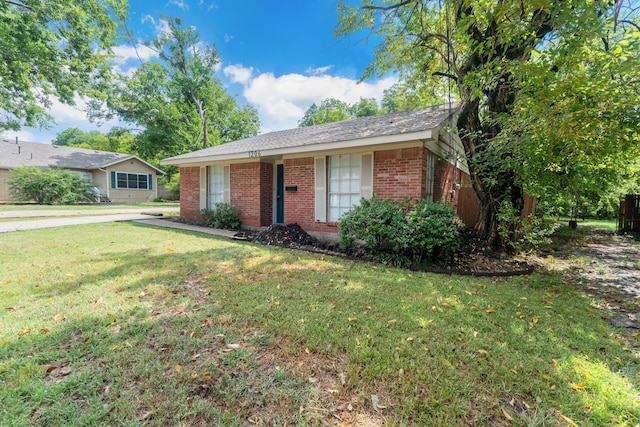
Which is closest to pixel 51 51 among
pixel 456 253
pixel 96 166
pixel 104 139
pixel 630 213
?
pixel 96 166

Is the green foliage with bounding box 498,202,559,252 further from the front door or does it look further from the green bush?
the green bush

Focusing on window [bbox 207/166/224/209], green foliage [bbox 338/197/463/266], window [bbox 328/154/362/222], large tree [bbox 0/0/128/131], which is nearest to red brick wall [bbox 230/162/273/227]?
window [bbox 207/166/224/209]

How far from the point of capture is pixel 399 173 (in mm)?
6848

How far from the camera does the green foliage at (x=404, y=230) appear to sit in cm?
540

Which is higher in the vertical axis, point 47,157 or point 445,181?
point 47,157

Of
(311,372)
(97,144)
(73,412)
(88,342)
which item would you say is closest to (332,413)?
(311,372)

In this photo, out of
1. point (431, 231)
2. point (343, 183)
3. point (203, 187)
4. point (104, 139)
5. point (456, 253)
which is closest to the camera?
point (431, 231)

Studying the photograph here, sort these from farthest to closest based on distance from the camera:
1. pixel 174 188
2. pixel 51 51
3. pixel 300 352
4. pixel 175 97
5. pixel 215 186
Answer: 1. pixel 174 188
2. pixel 175 97
3. pixel 51 51
4. pixel 215 186
5. pixel 300 352

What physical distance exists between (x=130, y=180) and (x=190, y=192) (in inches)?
708

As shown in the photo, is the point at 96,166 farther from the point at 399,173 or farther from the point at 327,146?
the point at 399,173

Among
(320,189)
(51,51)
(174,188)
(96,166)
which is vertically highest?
(51,51)

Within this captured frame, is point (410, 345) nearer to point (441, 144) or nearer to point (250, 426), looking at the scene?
point (250, 426)

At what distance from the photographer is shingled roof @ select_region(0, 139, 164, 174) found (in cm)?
2162

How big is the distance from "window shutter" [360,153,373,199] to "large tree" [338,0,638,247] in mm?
2202
